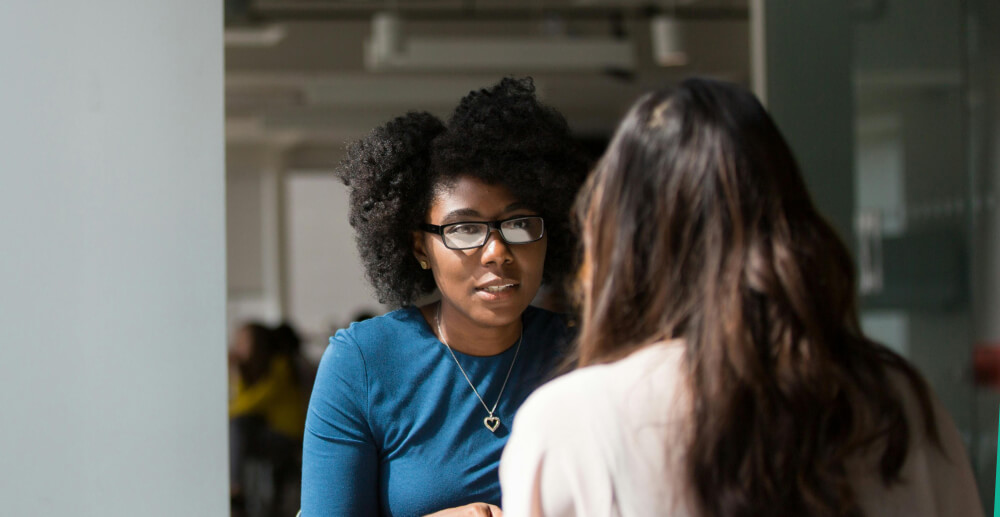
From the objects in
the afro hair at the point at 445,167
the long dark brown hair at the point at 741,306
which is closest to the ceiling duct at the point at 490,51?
the afro hair at the point at 445,167

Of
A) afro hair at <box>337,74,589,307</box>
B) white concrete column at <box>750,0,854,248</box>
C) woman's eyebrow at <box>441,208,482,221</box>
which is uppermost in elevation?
white concrete column at <box>750,0,854,248</box>

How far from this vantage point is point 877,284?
379cm

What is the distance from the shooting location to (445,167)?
163cm

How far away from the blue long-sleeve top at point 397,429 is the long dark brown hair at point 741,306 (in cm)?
55

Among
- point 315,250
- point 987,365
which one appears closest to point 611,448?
point 987,365

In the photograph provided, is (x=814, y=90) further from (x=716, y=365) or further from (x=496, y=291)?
(x=716, y=365)

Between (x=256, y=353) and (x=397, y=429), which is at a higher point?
(x=397, y=429)

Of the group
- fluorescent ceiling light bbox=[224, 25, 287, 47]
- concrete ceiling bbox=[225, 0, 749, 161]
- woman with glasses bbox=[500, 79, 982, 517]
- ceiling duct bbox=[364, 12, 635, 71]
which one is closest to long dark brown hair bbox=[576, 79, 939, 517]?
woman with glasses bbox=[500, 79, 982, 517]

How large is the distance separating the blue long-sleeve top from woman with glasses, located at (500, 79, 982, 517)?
49 cm

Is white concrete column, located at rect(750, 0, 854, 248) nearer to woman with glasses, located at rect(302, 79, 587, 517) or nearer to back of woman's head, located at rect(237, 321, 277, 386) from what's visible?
woman with glasses, located at rect(302, 79, 587, 517)

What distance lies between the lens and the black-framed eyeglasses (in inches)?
61.1

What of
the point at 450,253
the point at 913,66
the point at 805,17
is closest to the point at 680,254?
the point at 450,253

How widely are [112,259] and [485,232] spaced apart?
698 mm

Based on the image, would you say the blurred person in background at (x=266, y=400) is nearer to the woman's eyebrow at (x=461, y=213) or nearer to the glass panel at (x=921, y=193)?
the glass panel at (x=921, y=193)
